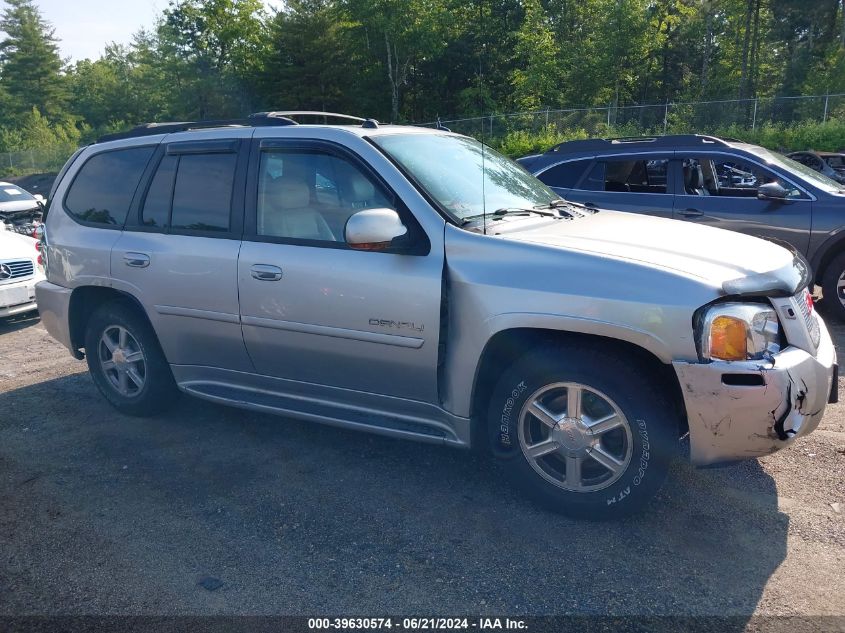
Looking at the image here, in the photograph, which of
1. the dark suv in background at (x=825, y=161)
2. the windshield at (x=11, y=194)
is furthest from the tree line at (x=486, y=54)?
the windshield at (x=11, y=194)

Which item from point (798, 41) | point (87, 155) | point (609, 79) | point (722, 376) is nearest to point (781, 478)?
point (722, 376)

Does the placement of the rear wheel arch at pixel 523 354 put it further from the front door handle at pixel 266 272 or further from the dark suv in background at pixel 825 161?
the dark suv in background at pixel 825 161

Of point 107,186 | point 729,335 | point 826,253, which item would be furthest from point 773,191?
point 107,186

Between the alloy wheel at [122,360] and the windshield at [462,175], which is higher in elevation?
the windshield at [462,175]

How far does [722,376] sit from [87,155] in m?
4.66

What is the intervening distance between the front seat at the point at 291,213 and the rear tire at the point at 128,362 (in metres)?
1.35

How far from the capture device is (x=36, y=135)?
178ft

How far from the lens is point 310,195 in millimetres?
4234

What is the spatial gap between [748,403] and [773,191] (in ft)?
16.8

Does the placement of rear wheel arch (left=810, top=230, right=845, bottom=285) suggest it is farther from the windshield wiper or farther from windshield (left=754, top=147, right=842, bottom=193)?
the windshield wiper

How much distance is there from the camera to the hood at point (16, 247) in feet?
28.5

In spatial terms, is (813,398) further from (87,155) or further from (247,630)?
(87,155)

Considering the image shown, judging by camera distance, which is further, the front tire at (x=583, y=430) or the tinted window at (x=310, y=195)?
the tinted window at (x=310, y=195)

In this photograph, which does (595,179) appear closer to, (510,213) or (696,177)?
(696,177)
